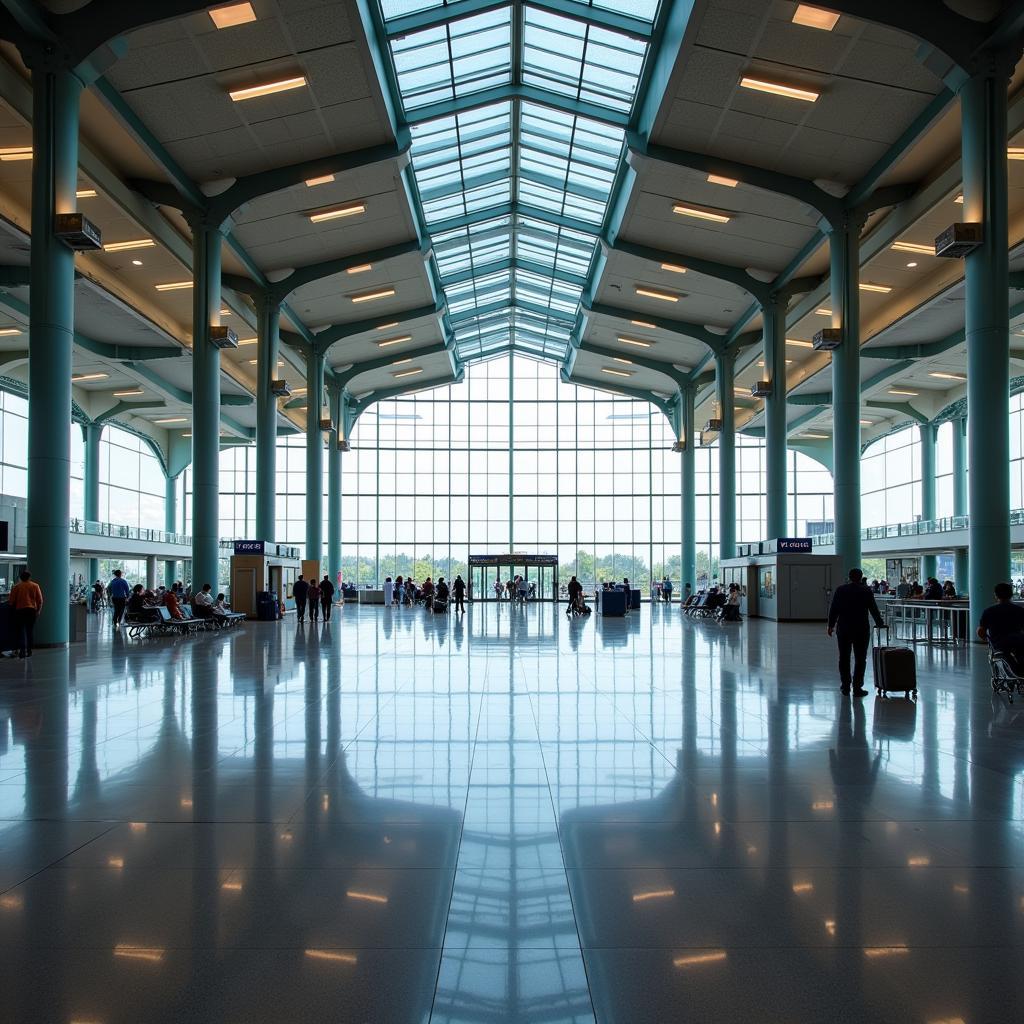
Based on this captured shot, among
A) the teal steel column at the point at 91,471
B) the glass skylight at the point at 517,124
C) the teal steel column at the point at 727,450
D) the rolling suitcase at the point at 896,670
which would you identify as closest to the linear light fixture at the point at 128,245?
the glass skylight at the point at 517,124

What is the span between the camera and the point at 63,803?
4.86 meters

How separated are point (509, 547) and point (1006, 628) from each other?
1561 inches

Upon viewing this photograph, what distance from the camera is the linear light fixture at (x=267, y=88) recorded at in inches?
671

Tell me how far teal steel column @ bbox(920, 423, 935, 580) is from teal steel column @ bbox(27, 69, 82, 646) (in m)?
39.4

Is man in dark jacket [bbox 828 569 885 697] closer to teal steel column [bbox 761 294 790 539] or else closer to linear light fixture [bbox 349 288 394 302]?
teal steel column [bbox 761 294 790 539]

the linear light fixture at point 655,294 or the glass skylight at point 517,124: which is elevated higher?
the glass skylight at point 517,124

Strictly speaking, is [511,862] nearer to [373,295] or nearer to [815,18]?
[815,18]

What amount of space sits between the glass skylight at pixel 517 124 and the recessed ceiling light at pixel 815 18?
128 inches

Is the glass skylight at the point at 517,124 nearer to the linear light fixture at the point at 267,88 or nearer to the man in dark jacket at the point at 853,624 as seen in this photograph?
the linear light fixture at the point at 267,88

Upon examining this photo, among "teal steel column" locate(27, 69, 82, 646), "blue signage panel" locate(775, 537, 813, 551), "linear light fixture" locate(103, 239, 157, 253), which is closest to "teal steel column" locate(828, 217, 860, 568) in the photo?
"blue signage panel" locate(775, 537, 813, 551)

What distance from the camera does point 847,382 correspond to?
855 inches

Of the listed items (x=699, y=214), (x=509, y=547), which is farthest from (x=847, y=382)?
(x=509, y=547)

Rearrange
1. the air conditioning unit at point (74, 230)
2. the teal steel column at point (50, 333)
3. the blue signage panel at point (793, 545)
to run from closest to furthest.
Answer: the air conditioning unit at point (74, 230) → the teal steel column at point (50, 333) → the blue signage panel at point (793, 545)

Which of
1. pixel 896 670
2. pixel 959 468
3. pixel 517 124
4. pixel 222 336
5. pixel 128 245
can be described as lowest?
pixel 896 670
